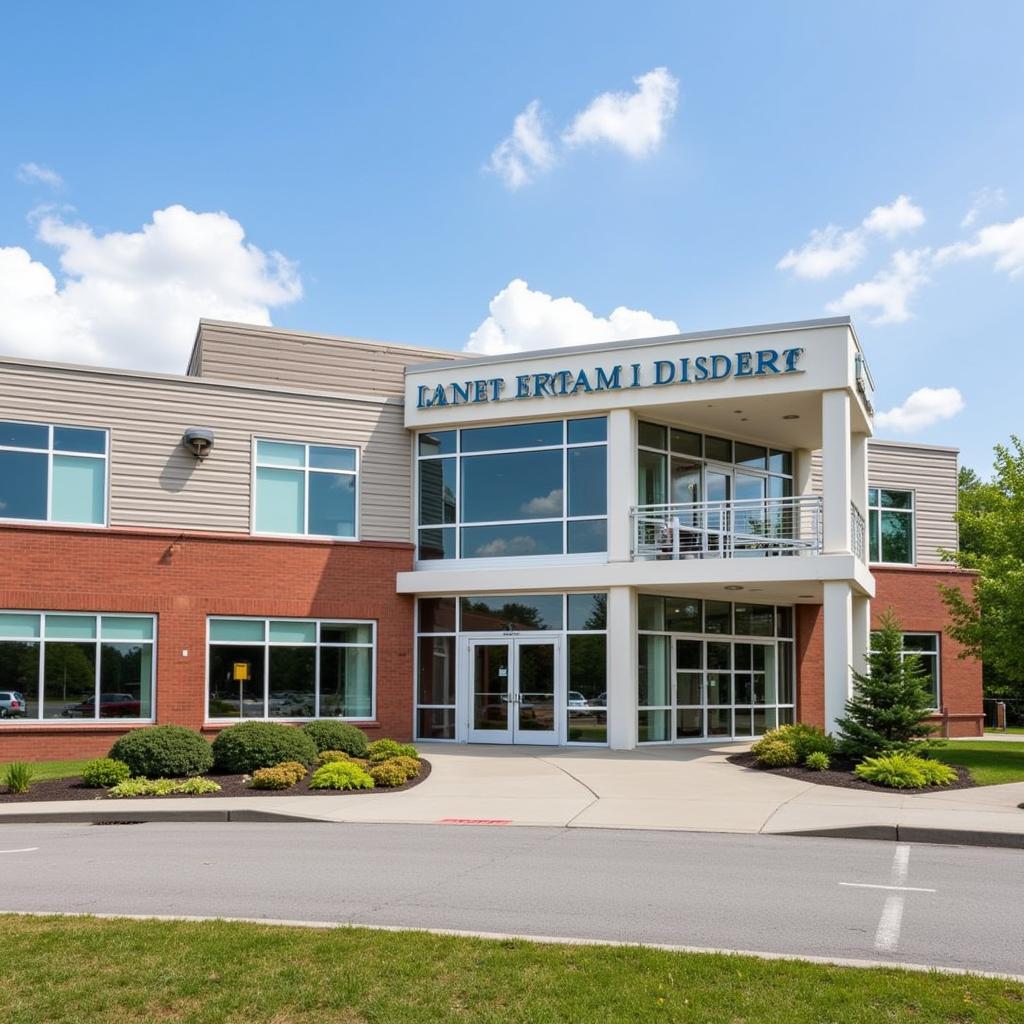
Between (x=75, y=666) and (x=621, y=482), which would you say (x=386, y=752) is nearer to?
(x=75, y=666)

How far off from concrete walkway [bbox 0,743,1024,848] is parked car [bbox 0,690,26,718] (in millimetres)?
6808

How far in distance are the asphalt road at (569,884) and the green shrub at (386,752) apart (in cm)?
523

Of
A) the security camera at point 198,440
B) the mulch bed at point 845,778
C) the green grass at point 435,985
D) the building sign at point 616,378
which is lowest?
the mulch bed at point 845,778

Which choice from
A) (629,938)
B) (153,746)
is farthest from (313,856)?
(153,746)

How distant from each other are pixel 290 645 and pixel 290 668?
46 cm

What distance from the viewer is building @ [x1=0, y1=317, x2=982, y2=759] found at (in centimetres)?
2183

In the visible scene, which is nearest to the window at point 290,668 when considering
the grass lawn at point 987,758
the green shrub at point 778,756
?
the green shrub at point 778,756

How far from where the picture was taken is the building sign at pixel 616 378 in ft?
72.4

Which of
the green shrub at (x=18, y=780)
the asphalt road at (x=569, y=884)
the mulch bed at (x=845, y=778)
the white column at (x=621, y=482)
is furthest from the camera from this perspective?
the white column at (x=621, y=482)

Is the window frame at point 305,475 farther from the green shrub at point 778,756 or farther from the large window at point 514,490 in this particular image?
the green shrub at point 778,756

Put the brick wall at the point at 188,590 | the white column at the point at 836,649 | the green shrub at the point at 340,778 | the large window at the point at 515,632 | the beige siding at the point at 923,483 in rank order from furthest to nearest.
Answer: the beige siding at the point at 923,483 → the large window at the point at 515,632 → the brick wall at the point at 188,590 → the white column at the point at 836,649 → the green shrub at the point at 340,778

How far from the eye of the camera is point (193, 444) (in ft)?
75.6

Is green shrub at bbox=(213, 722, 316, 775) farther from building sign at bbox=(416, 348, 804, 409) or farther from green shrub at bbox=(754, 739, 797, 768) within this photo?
building sign at bbox=(416, 348, 804, 409)

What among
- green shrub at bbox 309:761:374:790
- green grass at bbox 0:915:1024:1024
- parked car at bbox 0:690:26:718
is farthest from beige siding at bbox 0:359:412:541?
green grass at bbox 0:915:1024:1024
